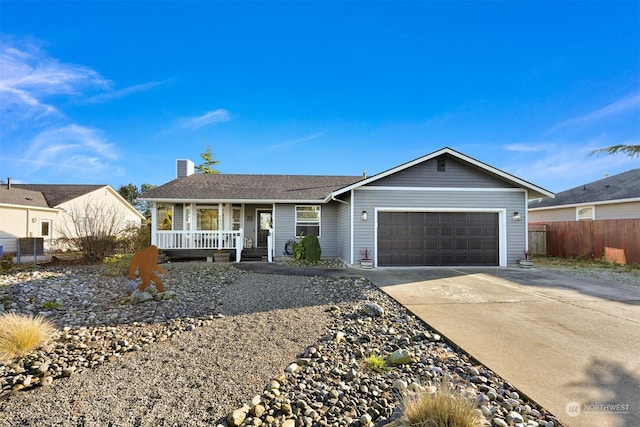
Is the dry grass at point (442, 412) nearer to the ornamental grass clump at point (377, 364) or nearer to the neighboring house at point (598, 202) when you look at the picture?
the ornamental grass clump at point (377, 364)

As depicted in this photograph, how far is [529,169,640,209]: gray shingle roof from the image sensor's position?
14.5 m

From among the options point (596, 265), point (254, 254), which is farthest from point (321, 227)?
point (596, 265)

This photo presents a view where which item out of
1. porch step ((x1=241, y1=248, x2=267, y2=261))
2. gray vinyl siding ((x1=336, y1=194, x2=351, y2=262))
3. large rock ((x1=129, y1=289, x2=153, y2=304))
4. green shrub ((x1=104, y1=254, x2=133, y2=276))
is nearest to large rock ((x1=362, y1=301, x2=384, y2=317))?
large rock ((x1=129, y1=289, x2=153, y2=304))

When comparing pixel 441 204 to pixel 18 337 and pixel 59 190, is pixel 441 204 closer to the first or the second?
pixel 18 337

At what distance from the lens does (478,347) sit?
370cm

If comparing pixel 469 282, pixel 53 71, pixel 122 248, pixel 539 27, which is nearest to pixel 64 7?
pixel 53 71

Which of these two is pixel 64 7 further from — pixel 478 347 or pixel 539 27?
pixel 539 27

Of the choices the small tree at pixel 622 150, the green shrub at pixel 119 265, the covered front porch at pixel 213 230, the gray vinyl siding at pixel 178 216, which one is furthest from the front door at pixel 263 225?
the small tree at pixel 622 150

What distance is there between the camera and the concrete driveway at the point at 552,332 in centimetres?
260

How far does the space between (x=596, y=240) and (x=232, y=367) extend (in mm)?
15895

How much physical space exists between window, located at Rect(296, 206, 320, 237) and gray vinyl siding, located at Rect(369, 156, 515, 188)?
12.1 feet

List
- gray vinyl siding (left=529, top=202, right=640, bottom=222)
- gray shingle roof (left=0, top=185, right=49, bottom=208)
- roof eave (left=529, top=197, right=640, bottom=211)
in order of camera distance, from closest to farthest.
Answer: roof eave (left=529, top=197, right=640, bottom=211)
gray vinyl siding (left=529, top=202, right=640, bottom=222)
gray shingle roof (left=0, top=185, right=49, bottom=208)

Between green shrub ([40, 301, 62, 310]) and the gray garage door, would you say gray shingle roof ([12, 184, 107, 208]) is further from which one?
the gray garage door

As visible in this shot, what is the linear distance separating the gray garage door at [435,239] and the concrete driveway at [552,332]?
99.8 inches
